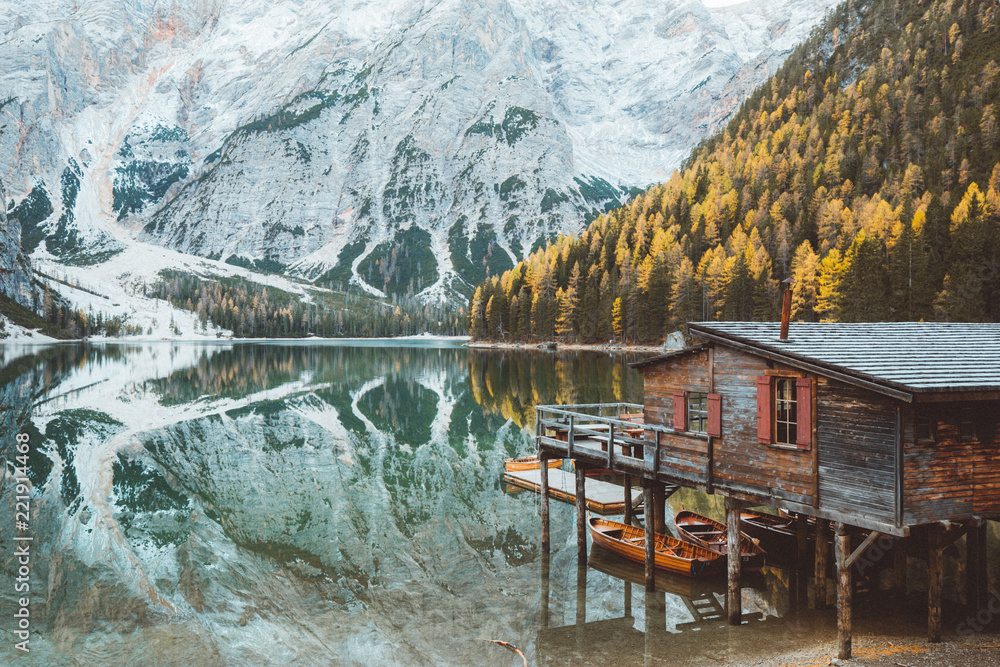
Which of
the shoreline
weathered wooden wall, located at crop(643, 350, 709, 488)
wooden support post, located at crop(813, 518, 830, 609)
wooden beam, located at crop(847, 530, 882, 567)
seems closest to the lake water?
wooden support post, located at crop(813, 518, 830, 609)

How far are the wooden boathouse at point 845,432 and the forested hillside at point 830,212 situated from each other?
7566cm

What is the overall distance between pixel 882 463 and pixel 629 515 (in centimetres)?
1467

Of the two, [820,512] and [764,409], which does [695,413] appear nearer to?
[764,409]

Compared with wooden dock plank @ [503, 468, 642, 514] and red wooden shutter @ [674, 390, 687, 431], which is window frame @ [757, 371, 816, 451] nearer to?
red wooden shutter @ [674, 390, 687, 431]

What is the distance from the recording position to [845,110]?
477 ft

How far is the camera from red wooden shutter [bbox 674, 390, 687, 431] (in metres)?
19.2

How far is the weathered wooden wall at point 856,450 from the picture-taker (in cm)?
1431

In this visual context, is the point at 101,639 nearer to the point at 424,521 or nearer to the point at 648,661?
the point at 424,521

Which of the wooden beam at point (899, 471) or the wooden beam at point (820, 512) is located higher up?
the wooden beam at point (899, 471)

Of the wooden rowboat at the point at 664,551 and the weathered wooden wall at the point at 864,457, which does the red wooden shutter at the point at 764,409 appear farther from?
the wooden rowboat at the point at 664,551

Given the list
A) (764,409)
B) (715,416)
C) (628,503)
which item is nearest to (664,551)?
(715,416)

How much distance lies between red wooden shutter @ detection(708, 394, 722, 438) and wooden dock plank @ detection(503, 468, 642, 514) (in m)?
11.3

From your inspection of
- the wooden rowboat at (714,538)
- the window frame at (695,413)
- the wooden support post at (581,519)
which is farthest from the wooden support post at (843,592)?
the wooden support post at (581,519)

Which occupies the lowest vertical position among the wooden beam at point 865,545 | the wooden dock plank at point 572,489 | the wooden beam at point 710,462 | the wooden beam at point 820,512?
the wooden dock plank at point 572,489
